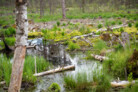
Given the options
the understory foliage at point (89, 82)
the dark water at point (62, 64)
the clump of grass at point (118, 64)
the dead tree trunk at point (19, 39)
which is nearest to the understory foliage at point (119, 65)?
the clump of grass at point (118, 64)

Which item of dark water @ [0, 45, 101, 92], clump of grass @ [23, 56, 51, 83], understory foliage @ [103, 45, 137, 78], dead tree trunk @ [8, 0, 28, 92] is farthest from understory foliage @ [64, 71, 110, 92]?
dead tree trunk @ [8, 0, 28, 92]

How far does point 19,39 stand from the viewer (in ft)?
10.6

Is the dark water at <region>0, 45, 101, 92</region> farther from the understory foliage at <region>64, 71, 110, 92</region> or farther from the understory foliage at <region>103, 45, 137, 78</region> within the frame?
the understory foliage at <region>103, 45, 137, 78</region>

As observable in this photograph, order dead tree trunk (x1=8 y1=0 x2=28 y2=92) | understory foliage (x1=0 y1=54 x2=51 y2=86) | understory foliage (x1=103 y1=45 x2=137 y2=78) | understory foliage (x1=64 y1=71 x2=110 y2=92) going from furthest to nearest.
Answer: understory foliage (x1=103 y1=45 x2=137 y2=78) → understory foliage (x1=0 y1=54 x2=51 y2=86) → understory foliage (x1=64 y1=71 x2=110 y2=92) → dead tree trunk (x1=8 y1=0 x2=28 y2=92)

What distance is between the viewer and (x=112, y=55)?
6.45m

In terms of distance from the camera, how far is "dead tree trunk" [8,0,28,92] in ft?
10.4

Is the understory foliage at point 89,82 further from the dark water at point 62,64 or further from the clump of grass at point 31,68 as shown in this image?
the clump of grass at point 31,68

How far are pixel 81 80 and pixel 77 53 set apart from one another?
4.95 meters

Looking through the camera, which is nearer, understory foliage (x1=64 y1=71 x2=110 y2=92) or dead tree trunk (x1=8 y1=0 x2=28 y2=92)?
dead tree trunk (x1=8 y1=0 x2=28 y2=92)

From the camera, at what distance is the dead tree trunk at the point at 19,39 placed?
3.18 meters

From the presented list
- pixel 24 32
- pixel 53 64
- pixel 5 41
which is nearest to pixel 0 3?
pixel 5 41

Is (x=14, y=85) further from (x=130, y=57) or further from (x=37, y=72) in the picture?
(x=130, y=57)

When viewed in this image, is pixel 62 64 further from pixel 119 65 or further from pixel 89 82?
pixel 89 82

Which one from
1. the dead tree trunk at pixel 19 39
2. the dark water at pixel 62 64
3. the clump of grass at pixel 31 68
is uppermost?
the dead tree trunk at pixel 19 39
